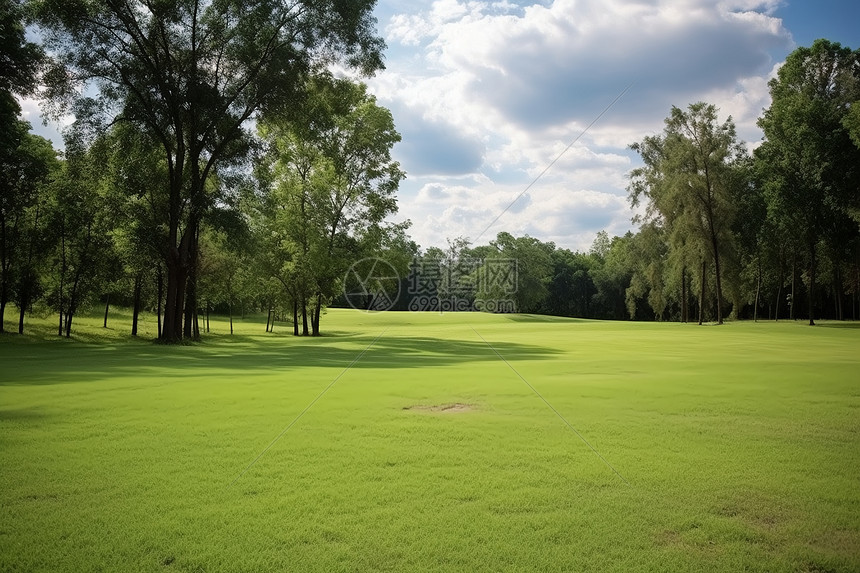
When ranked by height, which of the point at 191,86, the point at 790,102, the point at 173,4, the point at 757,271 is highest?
the point at 790,102

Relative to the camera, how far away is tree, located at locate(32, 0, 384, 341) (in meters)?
28.0

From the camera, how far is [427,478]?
6004 millimetres

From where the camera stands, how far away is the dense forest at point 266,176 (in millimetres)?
29094

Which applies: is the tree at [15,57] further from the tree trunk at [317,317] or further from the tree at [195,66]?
the tree trunk at [317,317]

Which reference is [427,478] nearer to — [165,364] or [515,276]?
[165,364]

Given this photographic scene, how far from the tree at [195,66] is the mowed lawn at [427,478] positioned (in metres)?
20.0

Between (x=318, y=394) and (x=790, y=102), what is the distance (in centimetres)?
5378

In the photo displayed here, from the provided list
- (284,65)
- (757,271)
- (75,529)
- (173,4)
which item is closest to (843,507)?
(75,529)

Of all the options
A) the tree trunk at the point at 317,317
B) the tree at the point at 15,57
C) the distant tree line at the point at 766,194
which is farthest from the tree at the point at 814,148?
the tree at the point at 15,57

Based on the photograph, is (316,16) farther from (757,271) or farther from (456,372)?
(757,271)

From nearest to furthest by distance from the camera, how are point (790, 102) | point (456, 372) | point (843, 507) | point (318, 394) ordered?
point (843, 507) → point (318, 394) → point (456, 372) → point (790, 102)

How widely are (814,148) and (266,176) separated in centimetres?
4333

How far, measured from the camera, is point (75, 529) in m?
4.67

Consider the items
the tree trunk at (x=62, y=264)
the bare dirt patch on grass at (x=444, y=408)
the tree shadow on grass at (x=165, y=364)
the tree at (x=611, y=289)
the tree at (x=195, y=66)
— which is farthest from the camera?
the tree at (x=611, y=289)
